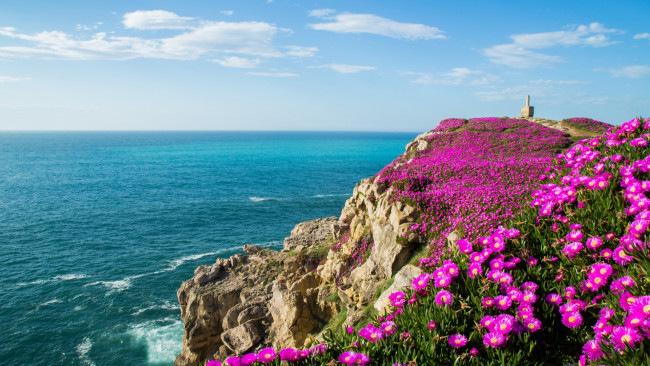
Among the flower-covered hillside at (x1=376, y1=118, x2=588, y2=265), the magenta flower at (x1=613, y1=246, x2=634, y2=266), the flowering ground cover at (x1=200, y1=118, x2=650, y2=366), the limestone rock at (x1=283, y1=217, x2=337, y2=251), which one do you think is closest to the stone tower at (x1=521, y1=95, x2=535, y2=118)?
the flower-covered hillside at (x1=376, y1=118, x2=588, y2=265)

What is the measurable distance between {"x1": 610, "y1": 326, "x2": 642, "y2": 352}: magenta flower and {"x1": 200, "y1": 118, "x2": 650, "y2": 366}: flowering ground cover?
0.01 meters

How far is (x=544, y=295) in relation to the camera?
898cm

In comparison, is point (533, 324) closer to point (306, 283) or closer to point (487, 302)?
point (487, 302)

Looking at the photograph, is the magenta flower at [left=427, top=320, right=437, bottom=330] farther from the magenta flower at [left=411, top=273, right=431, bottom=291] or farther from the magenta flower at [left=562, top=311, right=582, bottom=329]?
the magenta flower at [left=562, top=311, right=582, bottom=329]

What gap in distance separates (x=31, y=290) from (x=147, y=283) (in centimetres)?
994

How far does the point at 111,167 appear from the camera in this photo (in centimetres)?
11600

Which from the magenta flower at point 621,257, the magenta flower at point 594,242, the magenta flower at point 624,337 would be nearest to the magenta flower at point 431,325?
the magenta flower at point 624,337

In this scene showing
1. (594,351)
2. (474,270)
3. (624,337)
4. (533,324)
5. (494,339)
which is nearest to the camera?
(624,337)

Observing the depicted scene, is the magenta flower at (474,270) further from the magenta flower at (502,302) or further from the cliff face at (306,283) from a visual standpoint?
the cliff face at (306,283)

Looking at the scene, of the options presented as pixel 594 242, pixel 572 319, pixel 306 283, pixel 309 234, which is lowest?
pixel 306 283

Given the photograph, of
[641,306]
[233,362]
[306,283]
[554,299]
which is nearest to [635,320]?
[641,306]

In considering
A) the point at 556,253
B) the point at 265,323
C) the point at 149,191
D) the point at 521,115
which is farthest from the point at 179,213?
the point at 556,253

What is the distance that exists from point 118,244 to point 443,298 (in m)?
48.1

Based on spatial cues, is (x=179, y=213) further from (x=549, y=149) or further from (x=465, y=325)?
(x=465, y=325)
